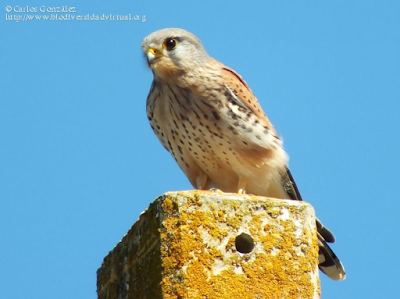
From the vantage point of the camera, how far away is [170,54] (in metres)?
5.85

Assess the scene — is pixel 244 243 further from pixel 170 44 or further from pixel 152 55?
pixel 170 44

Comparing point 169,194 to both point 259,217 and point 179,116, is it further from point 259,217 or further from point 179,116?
point 179,116

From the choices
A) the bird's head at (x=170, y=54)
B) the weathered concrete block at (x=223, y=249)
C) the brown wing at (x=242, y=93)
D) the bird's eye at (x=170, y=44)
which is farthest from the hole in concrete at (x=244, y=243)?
the bird's eye at (x=170, y=44)

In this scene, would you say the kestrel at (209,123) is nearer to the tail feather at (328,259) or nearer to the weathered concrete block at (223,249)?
the tail feather at (328,259)

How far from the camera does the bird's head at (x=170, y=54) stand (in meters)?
5.78

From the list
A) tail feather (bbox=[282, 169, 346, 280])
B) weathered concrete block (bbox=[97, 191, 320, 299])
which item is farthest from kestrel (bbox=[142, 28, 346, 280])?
weathered concrete block (bbox=[97, 191, 320, 299])

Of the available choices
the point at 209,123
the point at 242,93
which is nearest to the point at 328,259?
the point at 209,123

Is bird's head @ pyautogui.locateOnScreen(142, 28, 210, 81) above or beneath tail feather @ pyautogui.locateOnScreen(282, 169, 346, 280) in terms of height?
above

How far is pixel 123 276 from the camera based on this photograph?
12.1 ft

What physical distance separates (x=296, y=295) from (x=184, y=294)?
1.64 feet

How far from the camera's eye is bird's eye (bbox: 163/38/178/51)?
19.3ft

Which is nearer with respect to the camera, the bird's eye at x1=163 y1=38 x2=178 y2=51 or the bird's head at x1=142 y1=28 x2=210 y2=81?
the bird's head at x1=142 y1=28 x2=210 y2=81

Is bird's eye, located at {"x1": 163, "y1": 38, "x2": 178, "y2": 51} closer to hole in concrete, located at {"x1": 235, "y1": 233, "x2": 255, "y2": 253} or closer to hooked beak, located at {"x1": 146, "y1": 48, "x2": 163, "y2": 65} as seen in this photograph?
hooked beak, located at {"x1": 146, "y1": 48, "x2": 163, "y2": 65}

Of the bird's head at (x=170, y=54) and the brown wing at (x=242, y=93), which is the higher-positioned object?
the bird's head at (x=170, y=54)
